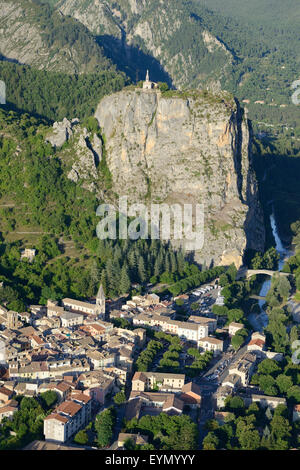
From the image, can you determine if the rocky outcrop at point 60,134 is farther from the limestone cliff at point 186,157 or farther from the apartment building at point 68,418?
the apartment building at point 68,418

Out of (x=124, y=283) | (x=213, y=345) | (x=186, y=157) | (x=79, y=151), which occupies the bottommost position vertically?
(x=213, y=345)

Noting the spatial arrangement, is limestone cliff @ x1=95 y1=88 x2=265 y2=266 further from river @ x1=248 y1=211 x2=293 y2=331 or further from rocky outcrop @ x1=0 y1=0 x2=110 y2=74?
rocky outcrop @ x1=0 y1=0 x2=110 y2=74

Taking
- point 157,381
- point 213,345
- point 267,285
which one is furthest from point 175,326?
point 267,285

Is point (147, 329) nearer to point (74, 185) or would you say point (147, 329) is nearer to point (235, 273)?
point (235, 273)

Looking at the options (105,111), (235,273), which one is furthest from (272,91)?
(235,273)

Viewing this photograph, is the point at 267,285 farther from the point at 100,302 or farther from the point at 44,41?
the point at 44,41

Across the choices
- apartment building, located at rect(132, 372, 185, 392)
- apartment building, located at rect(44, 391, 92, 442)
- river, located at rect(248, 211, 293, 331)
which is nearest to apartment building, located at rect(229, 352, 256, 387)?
apartment building, located at rect(132, 372, 185, 392)
